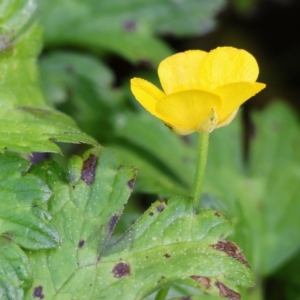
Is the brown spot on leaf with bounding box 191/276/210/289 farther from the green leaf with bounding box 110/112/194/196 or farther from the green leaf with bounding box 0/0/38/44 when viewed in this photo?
the green leaf with bounding box 110/112/194/196

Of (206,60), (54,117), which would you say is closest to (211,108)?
(206,60)

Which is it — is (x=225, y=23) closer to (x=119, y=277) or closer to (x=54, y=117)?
(x=54, y=117)

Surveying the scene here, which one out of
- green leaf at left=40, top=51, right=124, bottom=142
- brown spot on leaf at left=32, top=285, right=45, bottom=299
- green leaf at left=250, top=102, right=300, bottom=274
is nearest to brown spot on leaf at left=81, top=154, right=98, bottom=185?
brown spot on leaf at left=32, top=285, right=45, bottom=299

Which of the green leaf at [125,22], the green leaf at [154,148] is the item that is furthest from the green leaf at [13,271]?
the green leaf at [125,22]

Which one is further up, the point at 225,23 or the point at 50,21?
the point at 225,23

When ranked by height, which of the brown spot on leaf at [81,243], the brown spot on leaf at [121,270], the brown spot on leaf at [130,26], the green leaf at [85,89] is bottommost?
the brown spot on leaf at [121,270]

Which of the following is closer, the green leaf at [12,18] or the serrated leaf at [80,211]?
the serrated leaf at [80,211]

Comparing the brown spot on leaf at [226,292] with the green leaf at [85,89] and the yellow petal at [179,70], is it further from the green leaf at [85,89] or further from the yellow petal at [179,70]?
the green leaf at [85,89]
